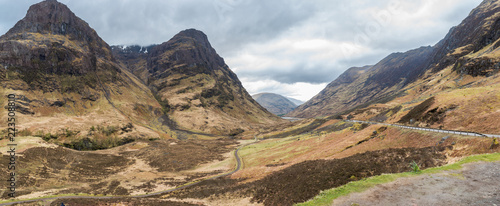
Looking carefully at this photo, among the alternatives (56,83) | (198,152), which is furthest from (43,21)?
(198,152)

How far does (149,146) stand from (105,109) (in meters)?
74.0

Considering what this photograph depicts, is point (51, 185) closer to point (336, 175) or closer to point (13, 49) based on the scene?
point (336, 175)

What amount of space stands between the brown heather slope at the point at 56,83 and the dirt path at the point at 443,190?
142502mm

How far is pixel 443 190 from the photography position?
1559 centimetres

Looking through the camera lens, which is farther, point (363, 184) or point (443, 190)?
point (363, 184)

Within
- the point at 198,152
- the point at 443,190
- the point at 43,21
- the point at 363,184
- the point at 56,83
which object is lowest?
the point at 198,152

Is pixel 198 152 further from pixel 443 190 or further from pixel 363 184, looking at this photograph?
pixel 443 190

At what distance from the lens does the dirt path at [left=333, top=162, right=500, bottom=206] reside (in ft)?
47.0

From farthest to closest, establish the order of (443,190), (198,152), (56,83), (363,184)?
(56,83), (198,152), (363,184), (443,190)

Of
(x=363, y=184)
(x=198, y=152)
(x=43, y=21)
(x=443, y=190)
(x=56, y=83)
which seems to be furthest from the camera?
(x=43, y=21)

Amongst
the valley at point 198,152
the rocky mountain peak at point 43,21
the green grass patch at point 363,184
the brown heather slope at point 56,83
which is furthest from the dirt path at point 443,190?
the rocky mountain peak at point 43,21

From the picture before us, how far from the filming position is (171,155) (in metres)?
95.6

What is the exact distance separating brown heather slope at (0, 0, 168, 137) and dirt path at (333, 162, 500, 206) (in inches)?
5610

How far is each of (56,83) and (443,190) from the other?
702 ft
